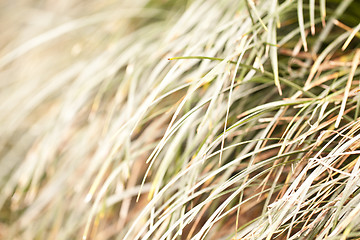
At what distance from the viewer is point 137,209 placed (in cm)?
123

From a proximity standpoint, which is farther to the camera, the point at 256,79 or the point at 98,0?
the point at 98,0

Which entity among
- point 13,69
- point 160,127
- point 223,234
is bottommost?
point 223,234

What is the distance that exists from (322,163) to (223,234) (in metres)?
0.42

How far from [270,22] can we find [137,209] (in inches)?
25.3

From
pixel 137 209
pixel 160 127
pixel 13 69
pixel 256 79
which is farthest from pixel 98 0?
pixel 256 79

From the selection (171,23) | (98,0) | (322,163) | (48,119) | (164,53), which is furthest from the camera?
(98,0)

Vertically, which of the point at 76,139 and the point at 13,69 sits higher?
the point at 13,69

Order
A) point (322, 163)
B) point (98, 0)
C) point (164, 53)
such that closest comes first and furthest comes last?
1. point (322, 163)
2. point (164, 53)
3. point (98, 0)

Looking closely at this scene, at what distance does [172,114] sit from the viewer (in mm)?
1225

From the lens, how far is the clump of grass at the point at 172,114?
0.84m

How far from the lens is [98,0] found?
1677 millimetres

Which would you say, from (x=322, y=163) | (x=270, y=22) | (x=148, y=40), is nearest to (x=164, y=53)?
(x=148, y=40)

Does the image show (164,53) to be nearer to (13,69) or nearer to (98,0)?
(98,0)

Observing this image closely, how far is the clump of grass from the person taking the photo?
0.84 m
